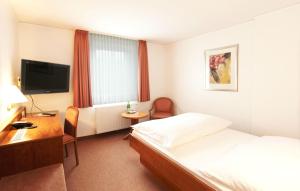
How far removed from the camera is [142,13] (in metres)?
2.62

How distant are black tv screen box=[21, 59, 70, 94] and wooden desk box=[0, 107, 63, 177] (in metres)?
1.21

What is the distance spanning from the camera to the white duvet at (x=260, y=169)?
1145 millimetres

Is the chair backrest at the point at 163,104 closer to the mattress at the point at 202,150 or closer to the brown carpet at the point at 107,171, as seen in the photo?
the brown carpet at the point at 107,171

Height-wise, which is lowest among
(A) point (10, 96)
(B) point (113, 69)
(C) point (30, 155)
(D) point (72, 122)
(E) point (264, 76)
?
(C) point (30, 155)

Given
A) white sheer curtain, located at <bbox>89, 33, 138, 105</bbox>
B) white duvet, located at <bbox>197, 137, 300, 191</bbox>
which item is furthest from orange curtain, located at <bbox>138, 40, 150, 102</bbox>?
white duvet, located at <bbox>197, 137, 300, 191</bbox>

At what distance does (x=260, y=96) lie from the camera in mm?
2781

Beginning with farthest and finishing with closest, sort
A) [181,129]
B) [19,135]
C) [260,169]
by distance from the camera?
[181,129]
[19,135]
[260,169]

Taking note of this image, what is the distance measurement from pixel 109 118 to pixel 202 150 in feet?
8.22

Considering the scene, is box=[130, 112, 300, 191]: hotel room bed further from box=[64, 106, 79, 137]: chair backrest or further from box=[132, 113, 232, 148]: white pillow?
box=[64, 106, 79, 137]: chair backrest

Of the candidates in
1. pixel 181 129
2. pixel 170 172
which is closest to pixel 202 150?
pixel 181 129

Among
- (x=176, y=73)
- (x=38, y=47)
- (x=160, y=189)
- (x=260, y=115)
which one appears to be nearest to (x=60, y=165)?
(x=160, y=189)

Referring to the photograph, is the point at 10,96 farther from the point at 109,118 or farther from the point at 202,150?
the point at 202,150

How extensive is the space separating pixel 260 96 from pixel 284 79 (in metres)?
0.42

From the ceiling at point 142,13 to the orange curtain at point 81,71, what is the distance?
261 mm
